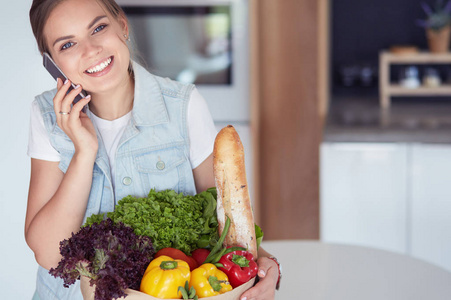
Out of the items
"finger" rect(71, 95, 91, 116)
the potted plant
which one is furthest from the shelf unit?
"finger" rect(71, 95, 91, 116)

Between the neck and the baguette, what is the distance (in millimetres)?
279

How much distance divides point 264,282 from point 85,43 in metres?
0.50

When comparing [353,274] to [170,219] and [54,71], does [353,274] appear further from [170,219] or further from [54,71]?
[54,71]

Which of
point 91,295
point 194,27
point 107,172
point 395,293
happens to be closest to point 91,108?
point 107,172

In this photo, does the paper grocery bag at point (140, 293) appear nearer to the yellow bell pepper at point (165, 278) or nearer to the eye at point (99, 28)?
the yellow bell pepper at point (165, 278)

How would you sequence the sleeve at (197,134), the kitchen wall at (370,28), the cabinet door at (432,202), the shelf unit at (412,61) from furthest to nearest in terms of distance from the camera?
1. the kitchen wall at (370,28)
2. the shelf unit at (412,61)
3. the cabinet door at (432,202)
4. the sleeve at (197,134)

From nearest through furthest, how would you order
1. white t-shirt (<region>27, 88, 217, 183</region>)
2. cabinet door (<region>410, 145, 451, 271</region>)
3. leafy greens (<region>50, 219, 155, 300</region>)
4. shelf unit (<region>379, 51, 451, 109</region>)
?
1. leafy greens (<region>50, 219, 155, 300</region>)
2. white t-shirt (<region>27, 88, 217, 183</region>)
3. cabinet door (<region>410, 145, 451, 271</region>)
4. shelf unit (<region>379, 51, 451, 109</region>)

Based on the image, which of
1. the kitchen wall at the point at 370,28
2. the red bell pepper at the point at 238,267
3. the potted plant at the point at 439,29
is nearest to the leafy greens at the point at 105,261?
the red bell pepper at the point at 238,267

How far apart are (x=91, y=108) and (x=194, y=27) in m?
1.58

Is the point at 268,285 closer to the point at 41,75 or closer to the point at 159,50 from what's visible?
the point at 41,75

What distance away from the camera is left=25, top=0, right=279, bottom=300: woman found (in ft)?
3.11

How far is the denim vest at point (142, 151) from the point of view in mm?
1036

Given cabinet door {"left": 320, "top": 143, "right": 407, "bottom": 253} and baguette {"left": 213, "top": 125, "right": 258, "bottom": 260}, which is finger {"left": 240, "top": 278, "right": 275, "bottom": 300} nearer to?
baguette {"left": 213, "top": 125, "right": 258, "bottom": 260}

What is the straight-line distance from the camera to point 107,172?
1.06 meters
